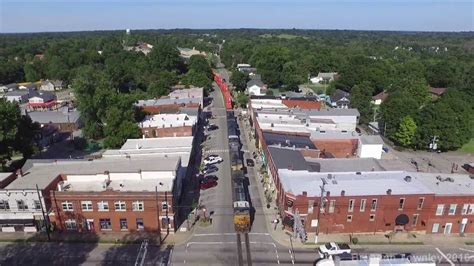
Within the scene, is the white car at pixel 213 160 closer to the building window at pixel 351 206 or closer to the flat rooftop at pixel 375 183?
the flat rooftop at pixel 375 183

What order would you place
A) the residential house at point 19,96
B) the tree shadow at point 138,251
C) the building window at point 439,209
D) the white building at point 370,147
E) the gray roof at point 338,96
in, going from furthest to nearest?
1. the residential house at point 19,96
2. the gray roof at point 338,96
3. the white building at point 370,147
4. the building window at point 439,209
5. the tree shadow at point 138,251

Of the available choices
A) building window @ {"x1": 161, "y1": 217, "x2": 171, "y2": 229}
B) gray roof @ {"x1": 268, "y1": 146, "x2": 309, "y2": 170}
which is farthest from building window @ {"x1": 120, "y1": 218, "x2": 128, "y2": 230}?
gray roof @ {"x1": 268, "y1": 146, "x2": 309, "y2": 170}

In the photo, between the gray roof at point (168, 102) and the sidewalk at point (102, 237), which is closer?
the sidewalk at point (102, 237)

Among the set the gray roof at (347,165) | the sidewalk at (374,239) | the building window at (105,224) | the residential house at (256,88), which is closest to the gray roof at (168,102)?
the residential house at (256,88)

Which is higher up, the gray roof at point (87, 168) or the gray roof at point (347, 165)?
the gray roof at point (87, 168)

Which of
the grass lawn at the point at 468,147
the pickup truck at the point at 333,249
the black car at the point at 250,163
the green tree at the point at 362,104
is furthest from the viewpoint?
the green tree at the point at 362,104

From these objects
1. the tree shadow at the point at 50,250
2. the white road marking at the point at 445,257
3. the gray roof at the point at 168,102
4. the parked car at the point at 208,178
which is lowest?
the tree shadow at the point at 50,250

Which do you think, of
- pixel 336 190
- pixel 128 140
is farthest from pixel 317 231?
pixel 128 140
